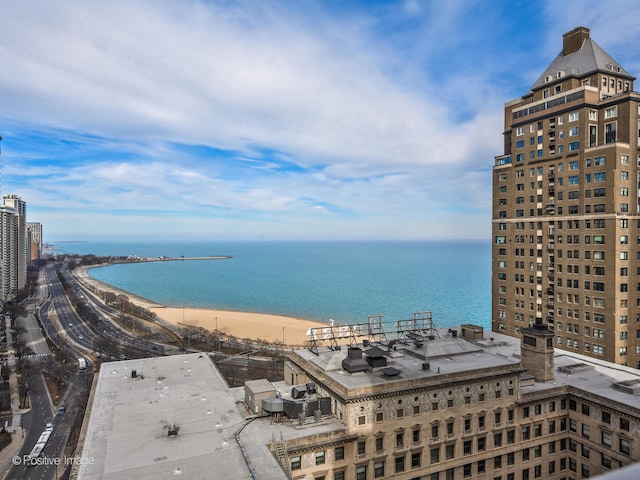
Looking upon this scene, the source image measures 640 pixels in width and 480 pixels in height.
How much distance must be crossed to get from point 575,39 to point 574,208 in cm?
3640

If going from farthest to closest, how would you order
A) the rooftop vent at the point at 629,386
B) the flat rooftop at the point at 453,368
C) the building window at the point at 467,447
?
the rooftop vent at the point at 629,386
the building window at the point at 467,447
the flat rooftop at the point at 453,368

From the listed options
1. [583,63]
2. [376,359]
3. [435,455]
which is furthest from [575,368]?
[583,63]

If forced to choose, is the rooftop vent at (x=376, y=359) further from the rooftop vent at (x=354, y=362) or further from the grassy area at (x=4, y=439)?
the grassy area at (x=4, y=439)

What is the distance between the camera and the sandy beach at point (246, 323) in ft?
484

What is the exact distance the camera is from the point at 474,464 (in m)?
51.8

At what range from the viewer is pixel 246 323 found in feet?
545

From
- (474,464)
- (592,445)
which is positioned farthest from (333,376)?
(592,445)

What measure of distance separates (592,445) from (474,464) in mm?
15404

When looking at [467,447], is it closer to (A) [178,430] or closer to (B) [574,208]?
(A) [178,430]

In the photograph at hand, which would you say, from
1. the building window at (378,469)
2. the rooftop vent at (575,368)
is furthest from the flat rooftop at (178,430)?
the rooftop vent at (575,368)

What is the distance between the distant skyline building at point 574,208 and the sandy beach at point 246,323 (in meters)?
73.6

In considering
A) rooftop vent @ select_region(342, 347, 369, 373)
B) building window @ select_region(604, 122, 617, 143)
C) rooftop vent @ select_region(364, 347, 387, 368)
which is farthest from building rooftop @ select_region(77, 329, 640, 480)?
building window @ select_region(604, 122, 617, 143)

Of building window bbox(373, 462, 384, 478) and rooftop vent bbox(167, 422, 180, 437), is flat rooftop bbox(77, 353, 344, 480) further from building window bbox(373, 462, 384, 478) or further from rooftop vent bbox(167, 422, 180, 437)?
building window bbox(373, 462, 384, 478)

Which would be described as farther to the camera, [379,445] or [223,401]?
[223,401]
